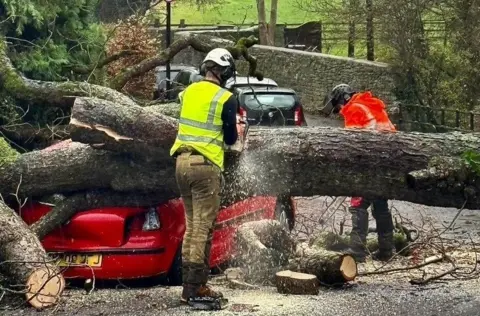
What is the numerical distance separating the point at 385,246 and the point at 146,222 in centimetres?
274

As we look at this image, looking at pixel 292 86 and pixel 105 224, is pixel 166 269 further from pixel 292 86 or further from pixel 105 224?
pixel 292 86

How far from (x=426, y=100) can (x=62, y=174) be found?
14385 mm

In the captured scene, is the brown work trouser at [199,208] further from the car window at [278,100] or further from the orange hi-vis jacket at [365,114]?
the car window at [278,100]

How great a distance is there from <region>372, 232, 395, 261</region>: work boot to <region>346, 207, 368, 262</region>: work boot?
16 centimetres

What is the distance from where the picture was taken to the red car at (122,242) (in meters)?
8.14

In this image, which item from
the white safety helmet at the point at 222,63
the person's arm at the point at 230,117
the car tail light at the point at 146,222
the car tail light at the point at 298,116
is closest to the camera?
the person's arm at the point at 230,117

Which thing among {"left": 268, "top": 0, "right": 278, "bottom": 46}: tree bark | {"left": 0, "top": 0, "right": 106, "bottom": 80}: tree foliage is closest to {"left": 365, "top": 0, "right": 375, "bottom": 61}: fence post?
{"left": 268, "top": 0, "right": 278, "bottom": 46}: tree bark

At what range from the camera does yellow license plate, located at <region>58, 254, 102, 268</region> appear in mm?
8133

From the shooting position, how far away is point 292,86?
1144 inches

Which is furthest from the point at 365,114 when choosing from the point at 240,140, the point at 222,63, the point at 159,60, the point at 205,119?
the point at 205,119

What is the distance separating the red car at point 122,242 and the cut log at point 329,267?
0.93 metres

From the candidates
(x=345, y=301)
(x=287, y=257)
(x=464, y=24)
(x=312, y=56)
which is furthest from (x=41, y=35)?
(x=312, y=56)

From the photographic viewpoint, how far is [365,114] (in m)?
9.83

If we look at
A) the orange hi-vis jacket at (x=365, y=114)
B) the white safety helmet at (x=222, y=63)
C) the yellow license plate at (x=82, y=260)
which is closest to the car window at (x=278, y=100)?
the orange hi-vis jacket at (x=365, y=114)
